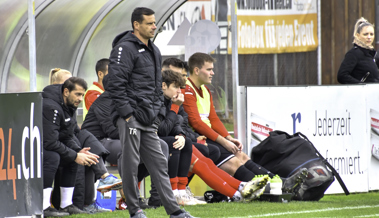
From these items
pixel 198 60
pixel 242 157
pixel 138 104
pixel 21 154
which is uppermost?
pixel 198 60

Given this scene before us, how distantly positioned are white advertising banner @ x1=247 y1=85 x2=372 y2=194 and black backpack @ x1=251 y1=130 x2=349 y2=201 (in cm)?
31

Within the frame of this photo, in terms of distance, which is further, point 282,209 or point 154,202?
point 154,202

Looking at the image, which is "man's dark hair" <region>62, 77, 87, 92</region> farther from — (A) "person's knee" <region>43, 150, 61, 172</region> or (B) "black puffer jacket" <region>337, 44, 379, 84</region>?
(B) "black puffer jacket" <region>337, 44, 379, 84</region>

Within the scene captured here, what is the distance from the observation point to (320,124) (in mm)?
8305

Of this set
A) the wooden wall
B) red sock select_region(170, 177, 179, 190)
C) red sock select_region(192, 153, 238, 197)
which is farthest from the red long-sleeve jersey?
the wooden wall

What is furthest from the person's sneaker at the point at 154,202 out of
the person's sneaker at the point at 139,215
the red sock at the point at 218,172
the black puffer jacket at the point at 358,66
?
the black puffer jacket at the point at 358,66

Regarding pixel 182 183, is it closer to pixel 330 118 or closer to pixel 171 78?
pixel 171 78

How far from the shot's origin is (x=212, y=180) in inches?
276

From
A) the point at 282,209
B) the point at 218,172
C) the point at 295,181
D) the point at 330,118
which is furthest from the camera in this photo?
the point at 330,118

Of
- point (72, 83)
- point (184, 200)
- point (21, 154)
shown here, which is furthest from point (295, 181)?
point (21, 154)

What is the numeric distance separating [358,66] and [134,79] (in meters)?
4.36

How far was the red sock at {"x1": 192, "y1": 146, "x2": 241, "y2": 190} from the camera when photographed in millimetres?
7145

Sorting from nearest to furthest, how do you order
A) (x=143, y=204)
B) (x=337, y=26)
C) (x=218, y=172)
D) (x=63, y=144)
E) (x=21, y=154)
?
1. (x=21, y=154)
2. (x=63, y=144)
3. (x=143, y=204)
4. (x=218, y=172)
5. (x=337, y=26)

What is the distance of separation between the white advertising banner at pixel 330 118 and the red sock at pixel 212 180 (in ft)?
3.50
